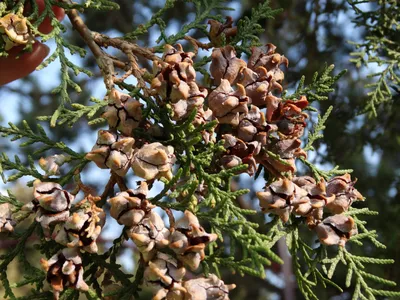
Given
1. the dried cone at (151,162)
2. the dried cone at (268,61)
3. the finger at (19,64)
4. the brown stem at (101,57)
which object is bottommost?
Result: the finger at (19,64)

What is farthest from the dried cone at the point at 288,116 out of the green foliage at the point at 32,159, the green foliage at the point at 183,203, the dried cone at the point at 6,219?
the dried cone at the point at 6,219

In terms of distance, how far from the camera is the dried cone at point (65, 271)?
3.22 ft

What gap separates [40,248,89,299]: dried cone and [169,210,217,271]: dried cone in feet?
0.56

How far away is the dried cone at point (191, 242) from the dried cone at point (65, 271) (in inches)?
6.7

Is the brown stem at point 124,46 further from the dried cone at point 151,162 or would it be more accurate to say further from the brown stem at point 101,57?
the dried cone at point 151,162

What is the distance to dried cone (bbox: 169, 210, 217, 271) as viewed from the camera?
97cm

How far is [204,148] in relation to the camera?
1.17 metres

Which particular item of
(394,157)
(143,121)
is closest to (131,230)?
(143,121)

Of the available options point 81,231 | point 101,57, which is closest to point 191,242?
point 81,231

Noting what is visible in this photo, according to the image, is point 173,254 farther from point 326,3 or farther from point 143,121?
point 326,3

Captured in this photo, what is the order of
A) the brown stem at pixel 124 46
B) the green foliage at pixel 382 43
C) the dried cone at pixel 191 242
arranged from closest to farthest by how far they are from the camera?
the dried cone at pixel 191 242 → the brown stem at pixel 124 46 → the green foliage at pixel 382 43

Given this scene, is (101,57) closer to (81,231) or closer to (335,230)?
(81,231)

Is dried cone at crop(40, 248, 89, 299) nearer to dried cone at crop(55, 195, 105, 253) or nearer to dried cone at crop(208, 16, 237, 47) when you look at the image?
dried cone at crop(55, 195, 105, 253)

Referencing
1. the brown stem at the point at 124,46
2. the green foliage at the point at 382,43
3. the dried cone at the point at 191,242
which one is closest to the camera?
the dried cone at the point at 191,242
